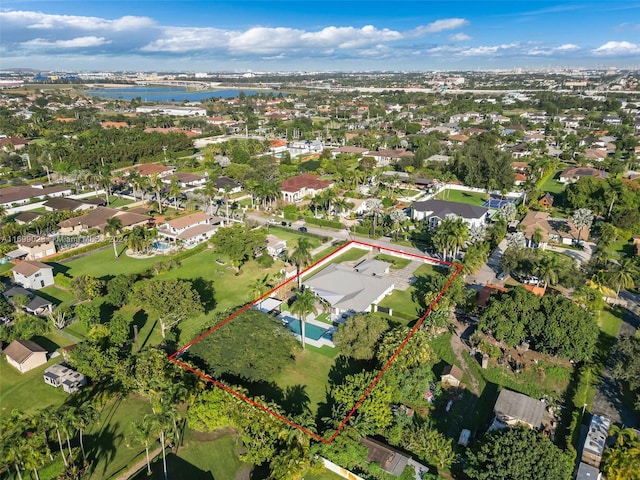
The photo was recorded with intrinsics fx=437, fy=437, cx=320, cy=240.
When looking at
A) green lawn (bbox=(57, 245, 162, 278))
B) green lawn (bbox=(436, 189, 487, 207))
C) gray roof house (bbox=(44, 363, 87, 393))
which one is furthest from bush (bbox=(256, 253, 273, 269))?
green lawn (bbox=(436, 189, 487, 207))

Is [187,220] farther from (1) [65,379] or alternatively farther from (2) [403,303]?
(2) [403,303]

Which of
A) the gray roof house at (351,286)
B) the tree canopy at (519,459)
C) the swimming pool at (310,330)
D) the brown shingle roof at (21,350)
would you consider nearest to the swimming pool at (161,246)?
the gray roof house at (351,286)

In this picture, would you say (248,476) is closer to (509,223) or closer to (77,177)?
(509,223)

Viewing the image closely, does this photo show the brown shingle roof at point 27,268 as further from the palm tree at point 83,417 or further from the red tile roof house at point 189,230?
the palm tree at point 83,417

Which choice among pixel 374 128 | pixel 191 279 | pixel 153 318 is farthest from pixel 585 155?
pixel 153 318

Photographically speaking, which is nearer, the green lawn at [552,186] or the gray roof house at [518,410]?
the gray roof house at [518,410]

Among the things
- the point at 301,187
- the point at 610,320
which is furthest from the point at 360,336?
the point at 301,187
